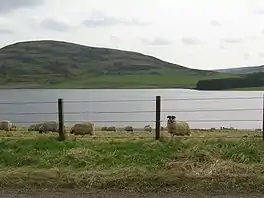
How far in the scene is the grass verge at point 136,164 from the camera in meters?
9.91

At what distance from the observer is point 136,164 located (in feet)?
37.5

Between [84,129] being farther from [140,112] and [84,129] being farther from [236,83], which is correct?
[236,83]

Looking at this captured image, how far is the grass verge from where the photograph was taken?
9.91 metres

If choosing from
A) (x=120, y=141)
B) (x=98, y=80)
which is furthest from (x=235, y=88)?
(x=120, y=141)

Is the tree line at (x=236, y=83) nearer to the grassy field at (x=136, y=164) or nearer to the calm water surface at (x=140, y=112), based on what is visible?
the calm water surface at (x=140, y=112)

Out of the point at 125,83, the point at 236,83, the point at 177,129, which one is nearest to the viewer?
the point at 177,129

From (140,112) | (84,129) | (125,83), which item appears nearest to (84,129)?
(84,129)

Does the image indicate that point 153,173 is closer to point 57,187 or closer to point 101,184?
point 101,184

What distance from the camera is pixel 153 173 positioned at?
10.5 meters

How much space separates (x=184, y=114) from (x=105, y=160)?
36231 millimetres

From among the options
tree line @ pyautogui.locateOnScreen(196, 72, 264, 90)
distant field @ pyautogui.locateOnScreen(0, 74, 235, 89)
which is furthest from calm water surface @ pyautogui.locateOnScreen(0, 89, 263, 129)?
distant field @ pyautogui.locateOnScreen(0, 74, 235, 89)

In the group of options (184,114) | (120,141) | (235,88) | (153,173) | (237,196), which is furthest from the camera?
(235,88)

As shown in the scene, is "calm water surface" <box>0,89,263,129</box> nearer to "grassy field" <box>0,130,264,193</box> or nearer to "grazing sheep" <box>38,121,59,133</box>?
"grazing sheep" <box>38,121,59,133</box>

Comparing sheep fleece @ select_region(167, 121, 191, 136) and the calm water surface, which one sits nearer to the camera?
sheep fleece @ select_region(167, 121, 191, 136)
